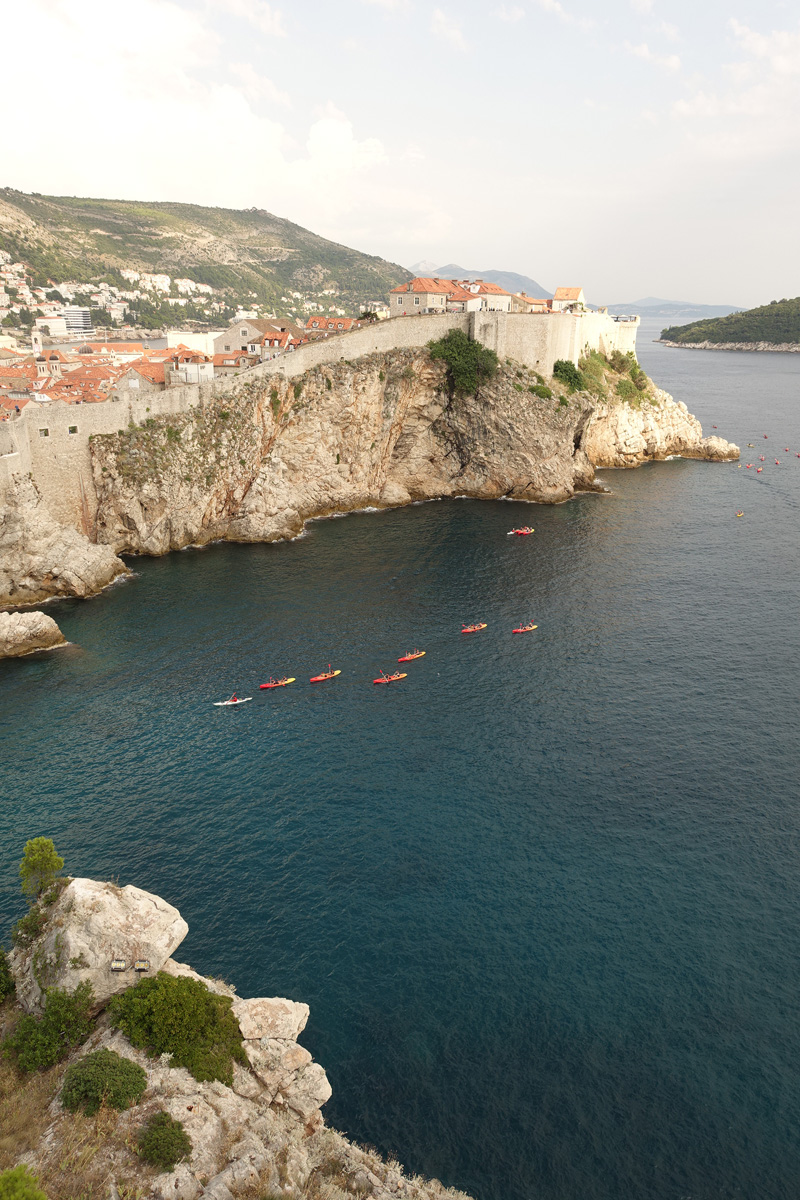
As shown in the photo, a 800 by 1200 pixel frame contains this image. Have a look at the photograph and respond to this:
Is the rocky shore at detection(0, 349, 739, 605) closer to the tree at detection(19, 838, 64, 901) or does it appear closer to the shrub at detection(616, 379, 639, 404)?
the shrub at detection(616, 379, 639, 404)

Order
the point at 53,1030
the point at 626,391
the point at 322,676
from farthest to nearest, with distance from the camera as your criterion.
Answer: the point at 626,391
the point at 322,676
the point at 53,1030

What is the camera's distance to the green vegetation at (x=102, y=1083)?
19.8 m

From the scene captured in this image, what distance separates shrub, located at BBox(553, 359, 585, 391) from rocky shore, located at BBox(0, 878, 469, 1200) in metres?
91.9

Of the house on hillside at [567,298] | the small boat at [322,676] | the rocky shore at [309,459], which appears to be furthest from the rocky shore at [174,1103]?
the house on hillside at [567,298]

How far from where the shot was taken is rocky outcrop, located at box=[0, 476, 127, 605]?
2539 inches

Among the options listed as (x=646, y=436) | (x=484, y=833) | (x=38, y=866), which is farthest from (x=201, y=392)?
(x=646, y=436)

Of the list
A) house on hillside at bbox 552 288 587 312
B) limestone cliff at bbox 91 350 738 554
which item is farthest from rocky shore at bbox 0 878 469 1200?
house on hillside at bbox 552 288 587 312

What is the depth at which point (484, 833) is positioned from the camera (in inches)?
1496

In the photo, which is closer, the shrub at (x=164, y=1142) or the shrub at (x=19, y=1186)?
the shrub at (x=19, y=1186)

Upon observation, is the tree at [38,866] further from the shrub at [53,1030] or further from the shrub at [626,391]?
the shrub at [626,391]

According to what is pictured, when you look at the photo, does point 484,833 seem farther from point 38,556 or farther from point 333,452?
point 333,452

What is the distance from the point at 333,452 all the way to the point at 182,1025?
78.2 m

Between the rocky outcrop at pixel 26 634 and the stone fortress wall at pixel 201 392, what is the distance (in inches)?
607

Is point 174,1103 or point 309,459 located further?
point 309,459
